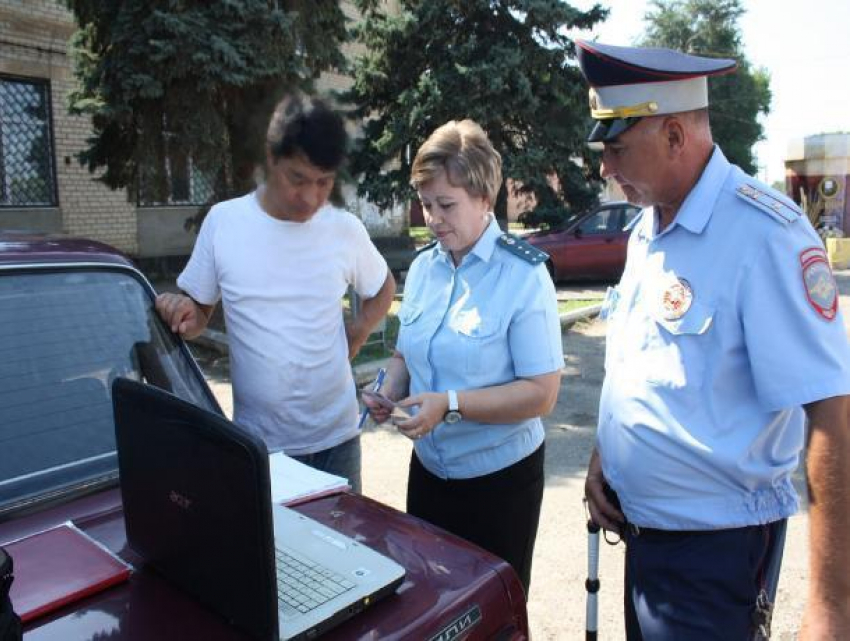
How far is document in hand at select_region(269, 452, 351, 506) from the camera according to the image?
171 centimetres

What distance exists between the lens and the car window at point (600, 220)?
41.7 feet

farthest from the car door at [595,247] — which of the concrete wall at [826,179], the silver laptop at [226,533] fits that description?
the silver laptop at [226,533]

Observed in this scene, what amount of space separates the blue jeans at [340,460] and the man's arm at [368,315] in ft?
1.32

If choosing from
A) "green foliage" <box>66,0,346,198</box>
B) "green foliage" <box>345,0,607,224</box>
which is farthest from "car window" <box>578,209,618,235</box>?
"green foliage" <box>66,0,346,198</box>

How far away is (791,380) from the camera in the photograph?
4.66 feet

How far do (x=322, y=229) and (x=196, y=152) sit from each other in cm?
670

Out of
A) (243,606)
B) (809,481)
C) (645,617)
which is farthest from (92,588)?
(809,481)

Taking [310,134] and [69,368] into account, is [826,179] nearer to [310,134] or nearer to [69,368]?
[310,134]

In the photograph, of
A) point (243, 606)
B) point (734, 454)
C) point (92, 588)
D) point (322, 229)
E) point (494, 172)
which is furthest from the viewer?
point (322, 229)

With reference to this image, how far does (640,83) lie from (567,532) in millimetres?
2759

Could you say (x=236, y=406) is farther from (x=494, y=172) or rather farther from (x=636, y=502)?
(x=636, y=502)

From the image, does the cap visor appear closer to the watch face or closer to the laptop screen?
the watch face

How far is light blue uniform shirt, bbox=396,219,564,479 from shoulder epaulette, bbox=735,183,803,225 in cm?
66

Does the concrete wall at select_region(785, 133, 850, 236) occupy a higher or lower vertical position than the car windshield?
higher
